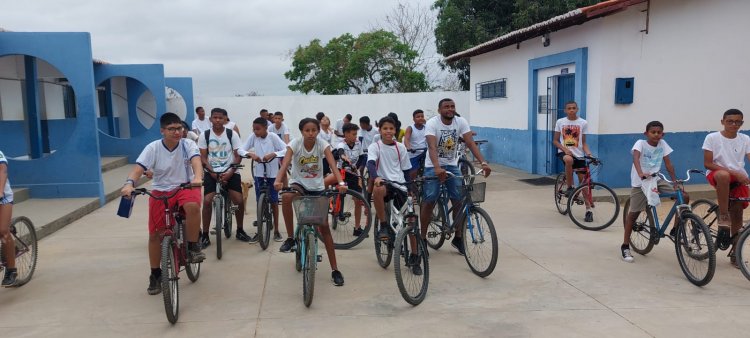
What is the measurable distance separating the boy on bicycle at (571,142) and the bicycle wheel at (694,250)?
2623mm

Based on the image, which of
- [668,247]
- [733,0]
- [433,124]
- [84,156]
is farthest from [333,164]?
[733,0]

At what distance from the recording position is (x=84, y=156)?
9.80 m

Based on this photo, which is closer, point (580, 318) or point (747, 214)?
point (580, 318)

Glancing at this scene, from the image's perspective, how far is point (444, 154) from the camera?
612cm

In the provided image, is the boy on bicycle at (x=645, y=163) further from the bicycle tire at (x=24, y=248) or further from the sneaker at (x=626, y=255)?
the bicycle tire at (x=24, y=248)

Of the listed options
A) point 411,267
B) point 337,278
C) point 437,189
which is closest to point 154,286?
point 337,278

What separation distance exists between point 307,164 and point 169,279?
1701 millimetres

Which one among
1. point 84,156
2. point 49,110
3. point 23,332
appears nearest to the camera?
point 23,332

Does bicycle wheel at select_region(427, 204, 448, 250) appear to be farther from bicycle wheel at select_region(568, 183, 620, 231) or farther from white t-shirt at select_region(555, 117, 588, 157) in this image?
white t-shirt at select_region(555, 117, 588, 157)

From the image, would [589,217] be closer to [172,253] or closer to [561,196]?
[561,196]

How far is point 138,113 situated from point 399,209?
16945 millimetres

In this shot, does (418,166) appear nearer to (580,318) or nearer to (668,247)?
(668,247)

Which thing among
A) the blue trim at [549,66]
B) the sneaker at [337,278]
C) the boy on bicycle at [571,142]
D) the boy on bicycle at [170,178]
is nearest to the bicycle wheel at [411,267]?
the sneaker at [337,278]

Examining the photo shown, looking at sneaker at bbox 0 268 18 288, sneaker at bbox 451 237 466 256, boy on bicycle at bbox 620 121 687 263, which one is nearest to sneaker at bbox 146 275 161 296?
sneaker at bbox 0 268 18 288
